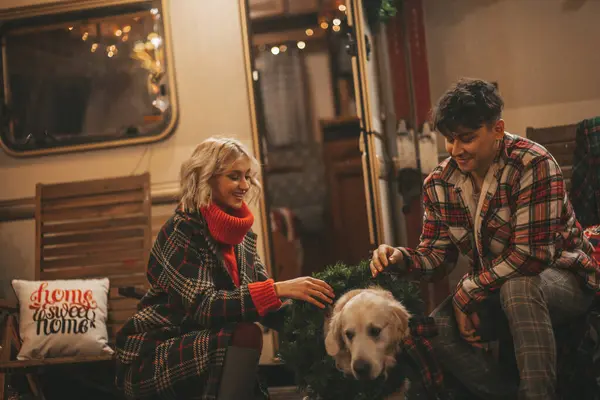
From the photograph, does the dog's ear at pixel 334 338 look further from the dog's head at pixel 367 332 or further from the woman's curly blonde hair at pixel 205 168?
the woman's curly blonde hair at pixel 205 168

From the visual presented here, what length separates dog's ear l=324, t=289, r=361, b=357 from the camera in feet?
6.77

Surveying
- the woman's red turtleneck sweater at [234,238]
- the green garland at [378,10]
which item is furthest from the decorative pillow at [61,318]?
the green garland at [378,10]

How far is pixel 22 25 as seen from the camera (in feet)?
13.5

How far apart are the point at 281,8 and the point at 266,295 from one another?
1935mm

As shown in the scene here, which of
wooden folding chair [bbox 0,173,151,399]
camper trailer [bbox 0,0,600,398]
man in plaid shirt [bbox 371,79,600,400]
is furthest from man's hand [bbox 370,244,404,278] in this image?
wooden folding chair [bbox 0,173,151,399]

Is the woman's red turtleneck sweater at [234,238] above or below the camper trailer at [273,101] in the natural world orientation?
below

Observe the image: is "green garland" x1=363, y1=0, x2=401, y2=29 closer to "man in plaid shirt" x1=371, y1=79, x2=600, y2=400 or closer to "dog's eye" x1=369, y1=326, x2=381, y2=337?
"man in plaid shirt" x1=371, y1=79, x2=600, y2=400

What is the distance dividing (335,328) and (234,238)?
557 millimetres

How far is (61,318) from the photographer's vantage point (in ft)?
10.7

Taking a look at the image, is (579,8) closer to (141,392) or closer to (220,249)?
(220,249)

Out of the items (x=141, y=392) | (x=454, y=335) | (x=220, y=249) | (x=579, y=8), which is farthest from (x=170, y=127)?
(x=579, y=8)

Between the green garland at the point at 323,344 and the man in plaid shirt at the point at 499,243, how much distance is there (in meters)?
0.07

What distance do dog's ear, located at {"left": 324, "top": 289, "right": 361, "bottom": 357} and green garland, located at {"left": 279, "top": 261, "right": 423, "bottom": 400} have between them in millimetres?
29

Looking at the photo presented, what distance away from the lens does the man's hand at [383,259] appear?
87.1 inches
